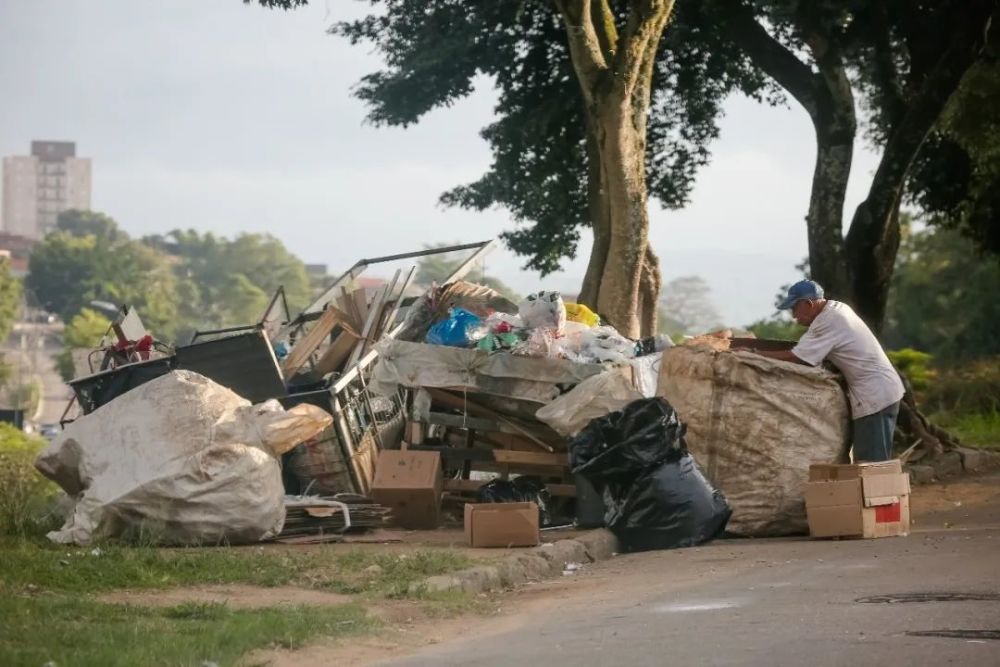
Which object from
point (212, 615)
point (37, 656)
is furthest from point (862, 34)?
point (37, 656)

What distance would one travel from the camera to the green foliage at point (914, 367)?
32375mm

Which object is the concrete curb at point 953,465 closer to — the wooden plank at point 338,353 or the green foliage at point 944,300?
the wooden plank at point 338,353

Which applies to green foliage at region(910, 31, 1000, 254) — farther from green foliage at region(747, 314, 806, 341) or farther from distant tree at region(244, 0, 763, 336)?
green foliage at region(747, 314, 806, 341)

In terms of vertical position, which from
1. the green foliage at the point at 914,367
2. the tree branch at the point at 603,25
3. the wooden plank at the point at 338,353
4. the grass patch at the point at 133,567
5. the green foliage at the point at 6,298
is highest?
the green foliage at the point at 6,298

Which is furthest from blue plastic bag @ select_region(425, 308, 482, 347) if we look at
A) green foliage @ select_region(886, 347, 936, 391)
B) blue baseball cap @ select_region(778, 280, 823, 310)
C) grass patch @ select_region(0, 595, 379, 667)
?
green foliage @ select_region(886, 347, 936, 391)

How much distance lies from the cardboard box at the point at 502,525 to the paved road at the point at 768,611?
0.60 metres

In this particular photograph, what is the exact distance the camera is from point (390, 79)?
22703 mm

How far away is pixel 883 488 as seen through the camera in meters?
11.6

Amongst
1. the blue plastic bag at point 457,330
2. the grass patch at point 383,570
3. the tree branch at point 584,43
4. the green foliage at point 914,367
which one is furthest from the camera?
the green foliage at point 914,367

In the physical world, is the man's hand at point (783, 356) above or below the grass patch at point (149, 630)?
above

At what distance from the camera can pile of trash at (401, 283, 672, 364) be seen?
14023mm

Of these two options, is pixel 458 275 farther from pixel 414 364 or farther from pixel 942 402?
pixel 942 402

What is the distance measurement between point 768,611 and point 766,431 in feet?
14.6

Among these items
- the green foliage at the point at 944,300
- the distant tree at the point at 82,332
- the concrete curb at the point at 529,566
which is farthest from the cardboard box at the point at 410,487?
the distant tree at the point at 82,332
